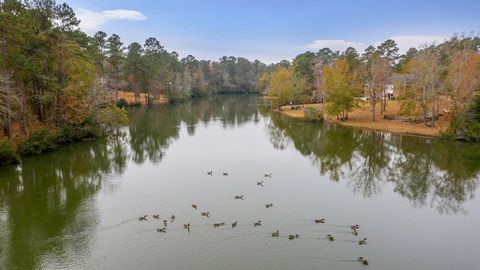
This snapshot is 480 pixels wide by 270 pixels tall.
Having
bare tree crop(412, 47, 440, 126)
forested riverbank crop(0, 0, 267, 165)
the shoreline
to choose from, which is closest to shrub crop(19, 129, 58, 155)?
forested riverbank crop(0, 0, 267, 165)

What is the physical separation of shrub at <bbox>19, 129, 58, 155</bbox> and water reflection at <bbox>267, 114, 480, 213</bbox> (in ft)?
76.9

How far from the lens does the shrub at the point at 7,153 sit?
3042cm

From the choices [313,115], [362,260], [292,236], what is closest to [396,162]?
[292,236]

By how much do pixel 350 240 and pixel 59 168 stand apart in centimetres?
2506

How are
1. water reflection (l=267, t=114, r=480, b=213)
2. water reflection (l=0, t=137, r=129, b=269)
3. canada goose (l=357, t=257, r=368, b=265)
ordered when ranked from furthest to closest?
water reflection (l=267, t=114, r=480, b=213) → water reflection (l=0, t=137, r=129, b=269) → canada goose (l=357, t=257, r=368, b=265)

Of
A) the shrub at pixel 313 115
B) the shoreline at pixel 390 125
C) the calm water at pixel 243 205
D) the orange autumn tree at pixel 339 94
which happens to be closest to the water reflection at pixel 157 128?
the calm water at pixel 243 205

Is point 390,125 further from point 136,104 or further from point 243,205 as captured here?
point 136,104

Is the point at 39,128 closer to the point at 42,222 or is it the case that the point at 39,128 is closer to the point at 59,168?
the point at 59,168

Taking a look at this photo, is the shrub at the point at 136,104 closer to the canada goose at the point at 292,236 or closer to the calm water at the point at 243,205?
the calm water at the point at 243,205

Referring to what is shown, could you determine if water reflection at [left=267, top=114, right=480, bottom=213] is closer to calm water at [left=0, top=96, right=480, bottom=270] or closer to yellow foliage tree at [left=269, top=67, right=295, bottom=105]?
calm water at [left=0, top=96, right=480, bottom=270]

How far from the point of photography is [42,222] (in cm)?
2005

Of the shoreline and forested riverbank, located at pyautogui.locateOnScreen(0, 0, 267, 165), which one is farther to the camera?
the shoreline

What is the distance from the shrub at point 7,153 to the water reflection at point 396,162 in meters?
25.3

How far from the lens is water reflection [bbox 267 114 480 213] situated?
26234 millimetres
